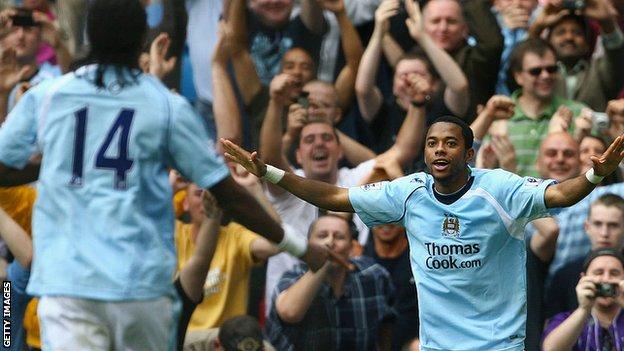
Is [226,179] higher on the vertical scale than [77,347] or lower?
higher

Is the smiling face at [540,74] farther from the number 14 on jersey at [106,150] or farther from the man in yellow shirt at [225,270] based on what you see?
the number 14 on jersey at [106,150]

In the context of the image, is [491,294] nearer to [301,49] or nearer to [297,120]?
[297,120]

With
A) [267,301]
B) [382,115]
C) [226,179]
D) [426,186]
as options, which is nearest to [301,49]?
[382,115]

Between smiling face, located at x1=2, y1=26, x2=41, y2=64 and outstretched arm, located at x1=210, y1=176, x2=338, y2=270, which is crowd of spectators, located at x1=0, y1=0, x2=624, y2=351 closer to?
smiling face, located at x1=2, y1=26, x2=41, y2=64

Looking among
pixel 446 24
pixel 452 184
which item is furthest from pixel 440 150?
pixel 446 24

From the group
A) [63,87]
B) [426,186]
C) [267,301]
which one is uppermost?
[63,87]

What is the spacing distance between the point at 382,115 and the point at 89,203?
570 cm

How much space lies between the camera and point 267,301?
36.3ft

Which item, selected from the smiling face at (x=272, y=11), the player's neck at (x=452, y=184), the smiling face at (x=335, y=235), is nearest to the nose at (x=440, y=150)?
the player's neck at (x=452, y=184)

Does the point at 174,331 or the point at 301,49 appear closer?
the point at 174,331

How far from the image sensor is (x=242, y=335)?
33.4ft

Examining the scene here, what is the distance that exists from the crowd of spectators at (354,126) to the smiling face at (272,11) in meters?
0.01

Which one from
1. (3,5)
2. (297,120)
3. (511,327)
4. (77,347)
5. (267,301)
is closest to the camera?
(77,347)

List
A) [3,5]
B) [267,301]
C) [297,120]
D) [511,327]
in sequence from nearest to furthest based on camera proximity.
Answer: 1. [511,327]
2. [267,301]
3. [297,120]
4. [3,5]
